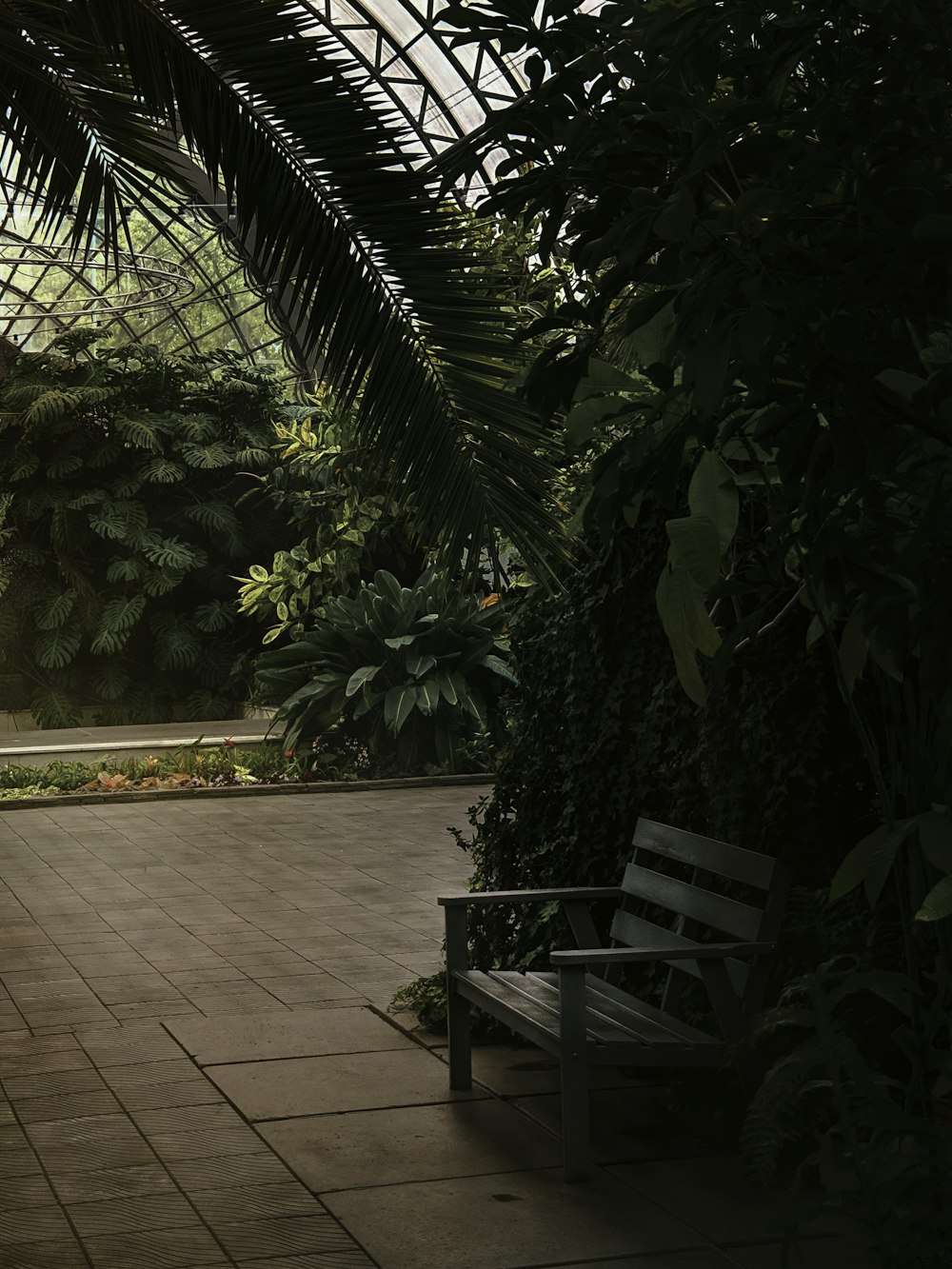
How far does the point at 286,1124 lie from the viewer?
13.8 ft

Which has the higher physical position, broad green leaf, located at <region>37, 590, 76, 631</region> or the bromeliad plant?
broad green leaf, located at <region>37, 590, 76, 631</region>

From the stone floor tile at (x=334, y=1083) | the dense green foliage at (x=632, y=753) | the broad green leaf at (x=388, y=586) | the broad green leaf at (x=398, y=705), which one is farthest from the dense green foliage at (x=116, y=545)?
the stone floor tile at (x=334, y=1083)

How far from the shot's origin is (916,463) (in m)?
1.92

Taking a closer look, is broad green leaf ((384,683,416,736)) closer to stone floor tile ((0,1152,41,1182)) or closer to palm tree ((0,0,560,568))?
palm tree ((0,0,560,568))

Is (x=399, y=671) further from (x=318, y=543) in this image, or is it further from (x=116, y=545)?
(x=116, y=545)

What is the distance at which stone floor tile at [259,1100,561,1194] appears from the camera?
12.6 feet

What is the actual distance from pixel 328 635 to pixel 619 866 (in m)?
7.77

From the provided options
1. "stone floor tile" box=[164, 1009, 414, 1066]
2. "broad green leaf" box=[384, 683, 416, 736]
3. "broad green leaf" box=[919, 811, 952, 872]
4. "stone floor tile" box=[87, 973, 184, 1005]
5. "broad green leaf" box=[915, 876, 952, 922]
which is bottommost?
"stone floor tile" box=[164, 1009, 414, 1066]

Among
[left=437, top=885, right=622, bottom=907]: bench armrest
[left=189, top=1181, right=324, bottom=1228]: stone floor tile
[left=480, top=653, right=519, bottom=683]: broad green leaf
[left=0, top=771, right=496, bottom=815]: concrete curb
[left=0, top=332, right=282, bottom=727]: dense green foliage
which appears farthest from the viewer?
[left=0, top=332, right=282, bottom=727]: dense green foliage

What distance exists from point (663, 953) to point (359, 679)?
826cm

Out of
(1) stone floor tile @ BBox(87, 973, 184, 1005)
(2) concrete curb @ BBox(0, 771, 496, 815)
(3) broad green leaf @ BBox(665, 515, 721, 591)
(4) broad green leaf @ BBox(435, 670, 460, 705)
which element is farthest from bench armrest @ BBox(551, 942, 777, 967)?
(4) broad green leaf @ BBox(435, 670, 460, 705)

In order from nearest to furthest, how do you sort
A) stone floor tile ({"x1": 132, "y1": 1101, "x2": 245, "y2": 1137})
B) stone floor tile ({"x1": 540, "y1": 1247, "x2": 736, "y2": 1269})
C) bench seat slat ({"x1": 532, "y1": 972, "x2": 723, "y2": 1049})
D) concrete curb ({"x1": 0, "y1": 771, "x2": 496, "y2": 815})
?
stone floor tile ({"x1": 540, "y1": 1247, "x2": 736, "y2": 1269}) → bench seat slat ({"x1": 532, "y1": 972, "x2": 723, "y2": 1049}) → stone floor tile ({"x1": 132, "y1": 1101, "x2": 245, "y2": 1137}) → concrete curb ({"x1": 0, "y1": 771, "x2": 496, "y2": 815})

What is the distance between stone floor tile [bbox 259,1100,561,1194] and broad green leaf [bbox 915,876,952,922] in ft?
7.59

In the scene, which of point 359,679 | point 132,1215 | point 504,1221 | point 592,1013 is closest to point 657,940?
point 592,1013
